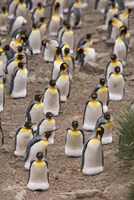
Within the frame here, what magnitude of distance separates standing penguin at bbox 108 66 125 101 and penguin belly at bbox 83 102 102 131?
1664mm

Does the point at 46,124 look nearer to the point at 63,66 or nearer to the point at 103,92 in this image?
the point at 103,92

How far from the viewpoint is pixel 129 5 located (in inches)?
910

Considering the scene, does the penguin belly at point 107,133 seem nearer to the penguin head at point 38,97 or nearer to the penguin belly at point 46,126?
the penguin belly at point 46,126

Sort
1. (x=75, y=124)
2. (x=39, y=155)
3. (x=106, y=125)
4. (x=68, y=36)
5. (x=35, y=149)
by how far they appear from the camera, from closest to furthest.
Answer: (x=39, y=155), (x=35, y=149), (x=75, y=124), (x=106, y=125), (x=68, y=36)

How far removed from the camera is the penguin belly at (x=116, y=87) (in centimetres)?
1645

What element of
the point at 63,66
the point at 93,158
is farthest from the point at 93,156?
the point at 63,66

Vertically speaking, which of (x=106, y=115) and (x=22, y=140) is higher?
(x=106, y=115)

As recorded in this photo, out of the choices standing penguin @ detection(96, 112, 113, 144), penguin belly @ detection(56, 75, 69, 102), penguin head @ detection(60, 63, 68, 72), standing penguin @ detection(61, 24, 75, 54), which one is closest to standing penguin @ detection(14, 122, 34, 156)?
standing penguin @ detection(96, 112, 113, 144)

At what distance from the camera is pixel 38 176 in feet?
40.9

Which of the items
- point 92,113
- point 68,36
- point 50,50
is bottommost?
point 92,113

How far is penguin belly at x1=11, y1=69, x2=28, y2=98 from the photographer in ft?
54.4

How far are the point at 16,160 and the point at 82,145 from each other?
1125 millimetres

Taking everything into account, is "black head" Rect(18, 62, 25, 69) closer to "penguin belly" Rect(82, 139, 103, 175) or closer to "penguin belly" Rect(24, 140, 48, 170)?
"penguin belly" Rect(24, 140, 48, 170)

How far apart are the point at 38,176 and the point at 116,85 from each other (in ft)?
14.8
